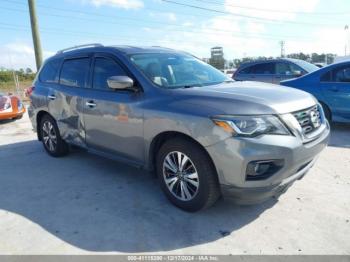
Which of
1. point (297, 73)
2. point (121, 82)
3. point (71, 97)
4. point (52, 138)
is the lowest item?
point (52, 138)

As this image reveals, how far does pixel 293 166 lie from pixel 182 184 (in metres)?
1.13

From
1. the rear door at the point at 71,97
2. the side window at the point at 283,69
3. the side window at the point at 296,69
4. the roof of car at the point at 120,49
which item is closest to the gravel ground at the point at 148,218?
the rear door at the point at 71,97

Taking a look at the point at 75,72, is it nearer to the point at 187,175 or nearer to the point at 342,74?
the point at 187,175

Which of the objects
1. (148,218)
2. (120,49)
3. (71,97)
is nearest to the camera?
(148,218)

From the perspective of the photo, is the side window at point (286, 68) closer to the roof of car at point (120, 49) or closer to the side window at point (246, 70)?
the side window at point (246, 70)

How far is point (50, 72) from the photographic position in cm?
541

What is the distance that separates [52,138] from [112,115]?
210 centimetres

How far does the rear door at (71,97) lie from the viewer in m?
4.52

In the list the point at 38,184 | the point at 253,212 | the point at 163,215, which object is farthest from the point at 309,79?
the point at 38,184

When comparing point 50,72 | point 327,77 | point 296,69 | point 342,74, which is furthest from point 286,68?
point 50,72

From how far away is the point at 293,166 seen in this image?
287cm

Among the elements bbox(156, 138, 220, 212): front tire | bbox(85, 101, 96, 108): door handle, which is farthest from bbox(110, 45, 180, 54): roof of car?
bbox(156, 138, 220, 212): front tire

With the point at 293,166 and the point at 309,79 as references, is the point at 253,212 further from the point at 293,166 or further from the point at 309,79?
the point at 309,79

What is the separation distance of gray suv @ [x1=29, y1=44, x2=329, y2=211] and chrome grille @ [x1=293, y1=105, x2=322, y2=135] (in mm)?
11
